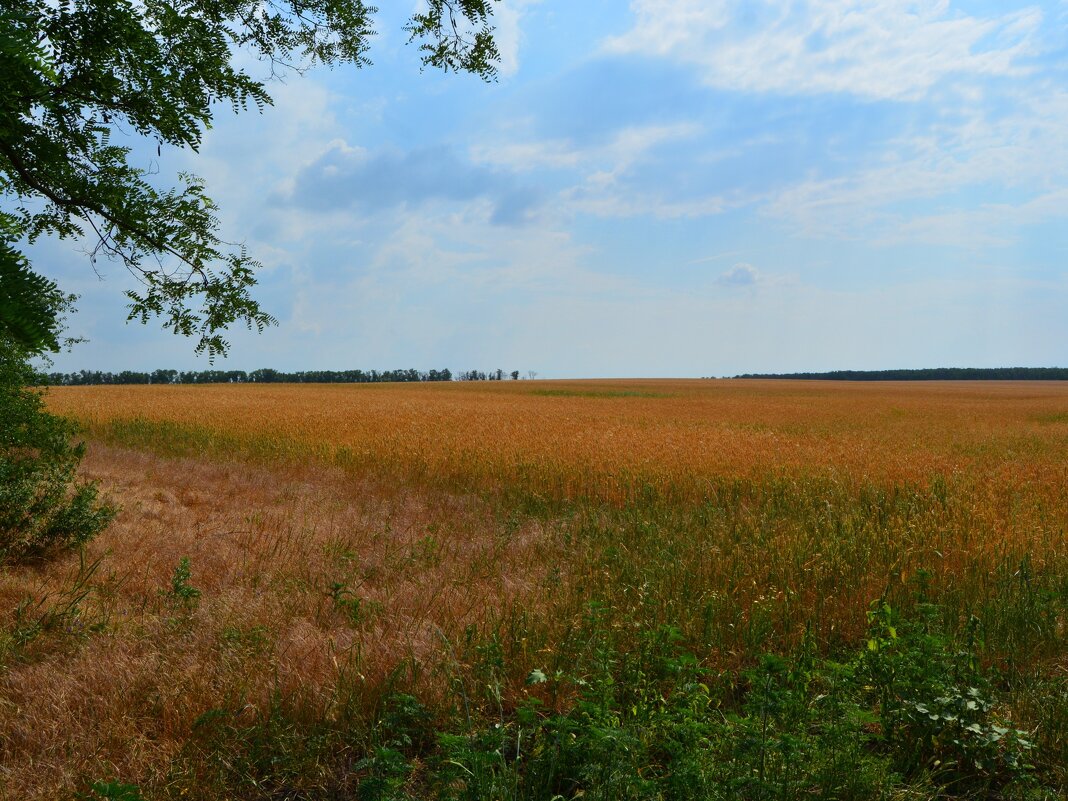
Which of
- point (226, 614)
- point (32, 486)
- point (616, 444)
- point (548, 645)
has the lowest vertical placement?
point (548, 645)

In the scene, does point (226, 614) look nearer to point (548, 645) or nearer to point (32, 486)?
point (548, 645)

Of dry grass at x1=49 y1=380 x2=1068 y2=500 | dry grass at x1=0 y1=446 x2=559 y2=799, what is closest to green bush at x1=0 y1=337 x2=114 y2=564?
dry grass at x1=0 y1=446 x2=559 y2=799

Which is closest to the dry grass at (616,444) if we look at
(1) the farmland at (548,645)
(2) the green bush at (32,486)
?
(1) the farmland at (548,645)

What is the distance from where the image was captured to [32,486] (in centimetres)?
681

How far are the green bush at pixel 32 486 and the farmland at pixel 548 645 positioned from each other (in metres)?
0.31

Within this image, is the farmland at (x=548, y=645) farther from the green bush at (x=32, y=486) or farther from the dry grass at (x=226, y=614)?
the green bush at (x=32, y=486)

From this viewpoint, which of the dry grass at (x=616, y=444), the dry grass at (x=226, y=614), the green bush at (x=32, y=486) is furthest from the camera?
the dry grass at (x=616, y=444)

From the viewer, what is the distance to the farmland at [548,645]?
11.6 ft

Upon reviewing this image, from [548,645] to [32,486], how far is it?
5644 mm

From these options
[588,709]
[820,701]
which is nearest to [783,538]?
[820,701]

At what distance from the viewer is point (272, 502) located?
10477 millimetres

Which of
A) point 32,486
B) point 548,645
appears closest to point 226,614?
point 548,645

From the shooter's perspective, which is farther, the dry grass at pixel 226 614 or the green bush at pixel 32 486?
the green bush at pixel 32 486

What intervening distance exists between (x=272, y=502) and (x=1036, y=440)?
22784mm
